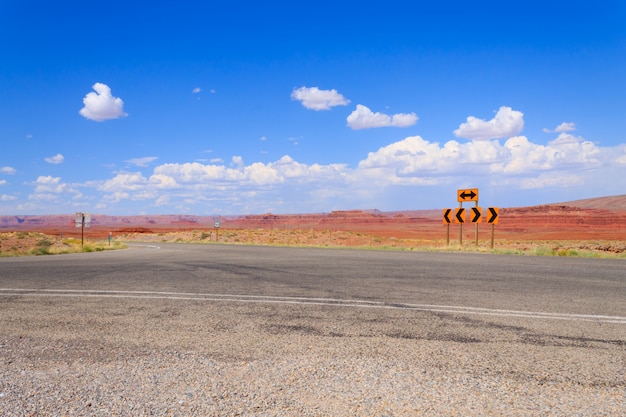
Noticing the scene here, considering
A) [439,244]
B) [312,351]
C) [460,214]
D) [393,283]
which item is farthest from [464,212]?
[312,351]

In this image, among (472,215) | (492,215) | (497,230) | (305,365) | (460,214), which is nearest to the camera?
(305,365)

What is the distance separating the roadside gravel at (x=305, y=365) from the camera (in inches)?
162

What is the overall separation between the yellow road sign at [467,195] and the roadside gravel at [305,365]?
22.9 meters

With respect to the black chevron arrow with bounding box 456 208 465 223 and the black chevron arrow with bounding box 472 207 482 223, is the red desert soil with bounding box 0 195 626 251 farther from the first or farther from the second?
the black chevron arrow with bounding box 472 207 482 223

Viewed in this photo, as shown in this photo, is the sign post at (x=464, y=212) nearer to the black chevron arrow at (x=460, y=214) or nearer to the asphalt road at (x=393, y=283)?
the black chevron arrow at (x=460, y=214)

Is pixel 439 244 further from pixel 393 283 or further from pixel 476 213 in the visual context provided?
pixel 393 283

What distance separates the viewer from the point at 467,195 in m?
29.9

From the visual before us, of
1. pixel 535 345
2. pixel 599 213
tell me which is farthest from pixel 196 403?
pixel 599 213

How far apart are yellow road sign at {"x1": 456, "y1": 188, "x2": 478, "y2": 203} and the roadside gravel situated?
22.9m

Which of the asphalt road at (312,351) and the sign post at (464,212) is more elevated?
the sign post at (464,212)

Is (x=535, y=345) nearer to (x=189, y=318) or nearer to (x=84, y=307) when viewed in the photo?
(x=189, y=318)

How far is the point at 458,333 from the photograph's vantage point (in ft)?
→ 21.9

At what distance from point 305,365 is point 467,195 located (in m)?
26.6

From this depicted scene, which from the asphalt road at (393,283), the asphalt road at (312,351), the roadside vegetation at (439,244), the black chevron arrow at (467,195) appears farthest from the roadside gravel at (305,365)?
the black chevron arrow at (467,195)
